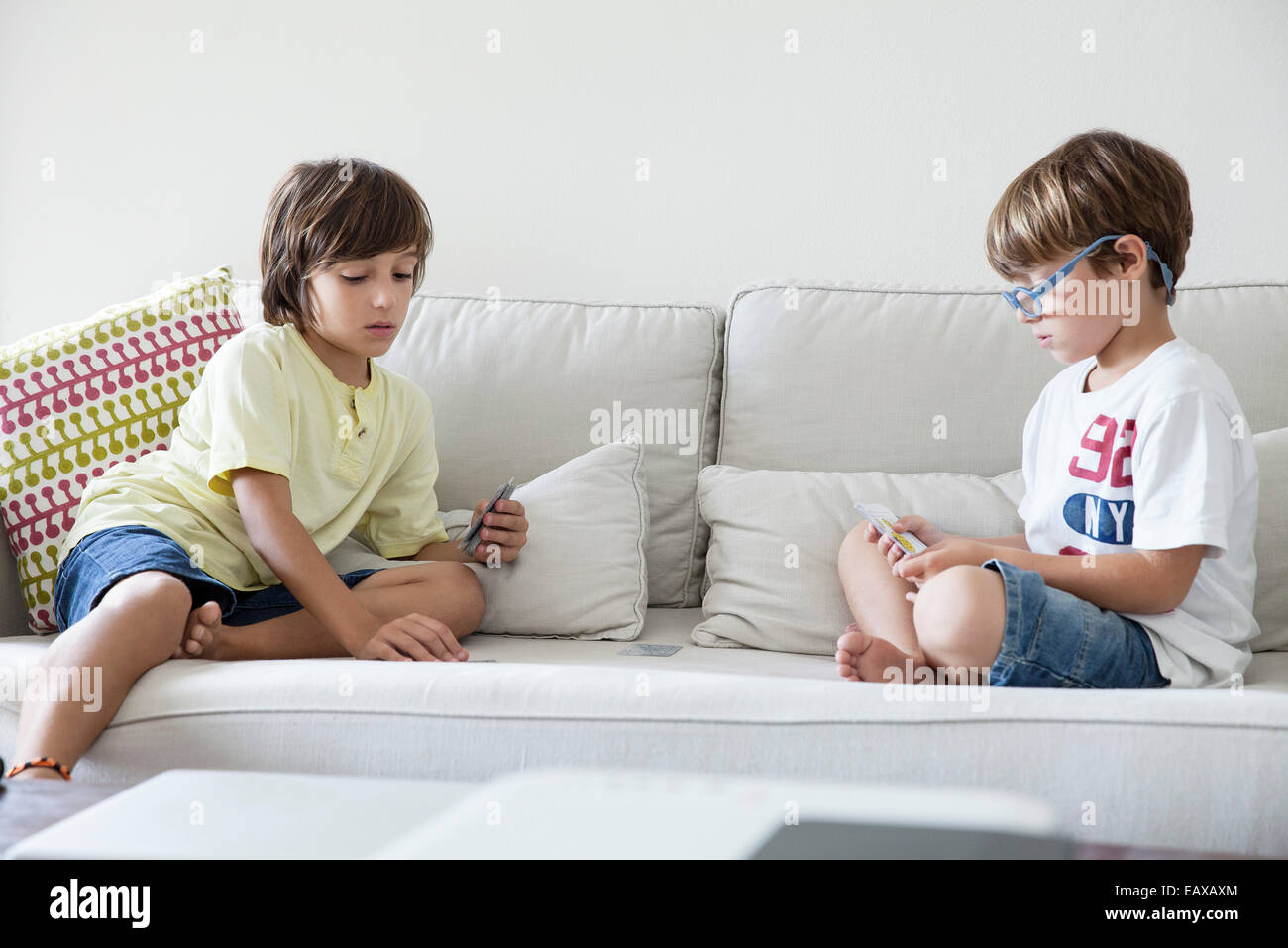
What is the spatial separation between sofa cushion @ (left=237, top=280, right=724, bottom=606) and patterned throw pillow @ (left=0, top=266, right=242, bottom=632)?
18cm

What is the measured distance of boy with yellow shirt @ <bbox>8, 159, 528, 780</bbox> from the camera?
131cm

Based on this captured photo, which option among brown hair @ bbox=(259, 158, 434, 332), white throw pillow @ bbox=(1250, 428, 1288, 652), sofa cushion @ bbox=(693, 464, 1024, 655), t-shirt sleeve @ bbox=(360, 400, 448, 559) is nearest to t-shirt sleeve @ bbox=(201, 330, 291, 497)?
brown hair @ bbox=(259, 158, 434, 332)

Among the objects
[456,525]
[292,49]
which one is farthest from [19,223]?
[456,525]

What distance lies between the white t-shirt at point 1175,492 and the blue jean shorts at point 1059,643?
0.04m

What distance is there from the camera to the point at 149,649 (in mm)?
1169

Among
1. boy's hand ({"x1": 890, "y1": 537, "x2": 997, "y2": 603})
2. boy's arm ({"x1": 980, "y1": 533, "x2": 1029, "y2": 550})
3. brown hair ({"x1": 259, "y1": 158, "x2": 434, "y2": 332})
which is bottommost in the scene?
boy's arm ({"x1": 980, "y1": 533, "x2": 1029, "y2": 550})

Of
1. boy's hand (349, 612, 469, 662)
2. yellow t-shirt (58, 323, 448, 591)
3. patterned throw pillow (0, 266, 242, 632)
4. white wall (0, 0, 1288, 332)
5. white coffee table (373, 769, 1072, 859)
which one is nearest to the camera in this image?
white coffee table (373, 769, 1072, 859)

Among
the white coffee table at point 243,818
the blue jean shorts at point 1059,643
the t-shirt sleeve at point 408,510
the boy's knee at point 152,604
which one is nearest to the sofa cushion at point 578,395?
the t-shirt sleeve at point 408,510

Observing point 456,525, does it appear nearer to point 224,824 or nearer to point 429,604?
point 429,604

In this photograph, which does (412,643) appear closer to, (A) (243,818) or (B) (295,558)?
(B) (295,558)

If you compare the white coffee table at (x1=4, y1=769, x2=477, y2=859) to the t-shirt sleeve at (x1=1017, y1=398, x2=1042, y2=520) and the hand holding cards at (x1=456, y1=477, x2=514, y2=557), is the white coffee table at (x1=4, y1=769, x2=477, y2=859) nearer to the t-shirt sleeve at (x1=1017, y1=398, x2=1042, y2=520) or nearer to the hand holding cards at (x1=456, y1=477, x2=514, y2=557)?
the hand holding cards at (x1=456, y1=477, x2=514, y2=557)

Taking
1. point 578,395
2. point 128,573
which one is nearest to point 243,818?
point 128,573

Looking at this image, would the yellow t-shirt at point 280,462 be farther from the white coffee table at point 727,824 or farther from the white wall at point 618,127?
the white coffee table at point 727,824

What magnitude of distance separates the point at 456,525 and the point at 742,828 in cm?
113
